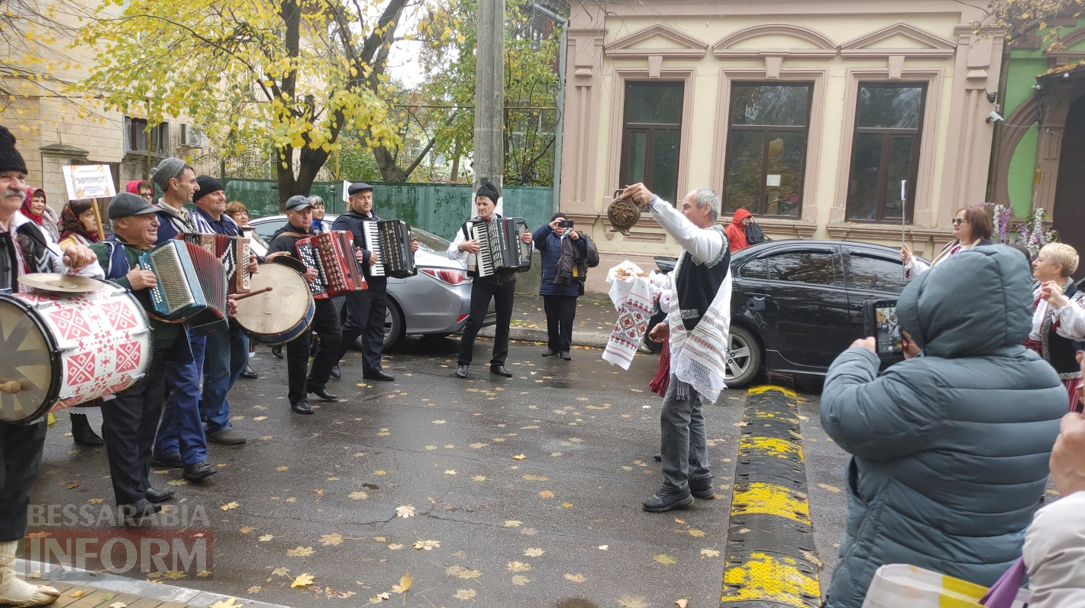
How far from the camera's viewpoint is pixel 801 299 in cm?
811

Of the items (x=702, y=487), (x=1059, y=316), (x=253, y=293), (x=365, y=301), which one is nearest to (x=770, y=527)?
(x=702, y=487)

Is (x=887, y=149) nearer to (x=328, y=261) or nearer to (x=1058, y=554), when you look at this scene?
(x=328, y=261)

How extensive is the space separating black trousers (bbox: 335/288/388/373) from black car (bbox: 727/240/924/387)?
12.4 ft

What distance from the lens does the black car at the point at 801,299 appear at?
26.3 feet

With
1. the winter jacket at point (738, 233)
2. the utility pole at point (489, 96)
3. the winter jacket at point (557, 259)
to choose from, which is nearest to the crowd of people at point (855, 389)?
the winter jacket at point (557, 259)

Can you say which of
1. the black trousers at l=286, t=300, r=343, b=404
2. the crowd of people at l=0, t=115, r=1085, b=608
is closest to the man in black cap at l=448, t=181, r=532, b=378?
the crowd of people at l=0, t=115, r=1085, b=608

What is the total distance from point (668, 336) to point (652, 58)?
35.4 feet

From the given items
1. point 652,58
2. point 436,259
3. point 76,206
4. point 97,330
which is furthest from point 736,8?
point 97,330

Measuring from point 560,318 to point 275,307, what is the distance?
14.2 ft

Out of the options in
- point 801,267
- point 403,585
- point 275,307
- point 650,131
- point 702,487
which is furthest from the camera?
point 650,131

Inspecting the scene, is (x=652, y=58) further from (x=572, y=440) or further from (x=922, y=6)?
(x=572, y=440)

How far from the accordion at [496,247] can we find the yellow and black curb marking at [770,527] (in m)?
3.08

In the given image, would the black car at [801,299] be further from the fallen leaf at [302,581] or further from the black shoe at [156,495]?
the black shoe at [156,495]

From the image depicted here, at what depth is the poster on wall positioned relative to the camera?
598 centimetres
